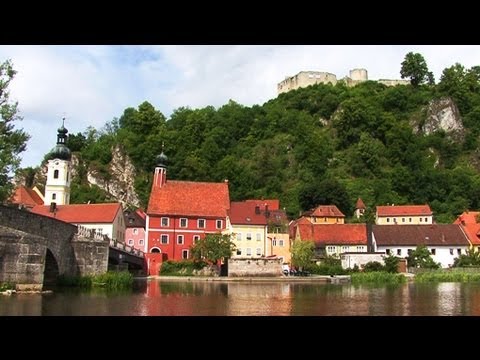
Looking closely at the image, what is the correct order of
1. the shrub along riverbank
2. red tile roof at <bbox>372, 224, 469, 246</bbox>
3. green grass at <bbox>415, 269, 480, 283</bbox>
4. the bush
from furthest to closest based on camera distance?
red tile roof at <bbox>372, 224, 469, 246</bbox>, the bush, green grass at <bbox>415, 269, 480, 283</bbox>, the shrub along riverbank

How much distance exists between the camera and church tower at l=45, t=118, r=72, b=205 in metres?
68.7

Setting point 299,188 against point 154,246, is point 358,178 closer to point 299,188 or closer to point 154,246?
point 299,188

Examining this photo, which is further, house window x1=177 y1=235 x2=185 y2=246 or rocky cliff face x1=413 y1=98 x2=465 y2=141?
rocky cliff face x1=413 y1=98 x2=465 y2=141

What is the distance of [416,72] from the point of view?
4808 inches

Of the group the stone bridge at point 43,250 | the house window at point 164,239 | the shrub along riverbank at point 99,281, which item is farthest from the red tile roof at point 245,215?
the shrub along riverbank at point 99,281

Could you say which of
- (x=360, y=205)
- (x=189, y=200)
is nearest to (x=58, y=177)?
(x=189, y=200)

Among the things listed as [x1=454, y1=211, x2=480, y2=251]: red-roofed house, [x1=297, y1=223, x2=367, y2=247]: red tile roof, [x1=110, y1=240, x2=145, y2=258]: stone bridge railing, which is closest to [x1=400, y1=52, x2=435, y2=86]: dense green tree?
[x1=454, y1=211, x2=480, y2=251]: red-roofed house

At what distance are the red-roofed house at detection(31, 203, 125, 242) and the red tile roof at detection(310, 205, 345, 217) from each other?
24.2 meters

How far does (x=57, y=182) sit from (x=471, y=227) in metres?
48.2

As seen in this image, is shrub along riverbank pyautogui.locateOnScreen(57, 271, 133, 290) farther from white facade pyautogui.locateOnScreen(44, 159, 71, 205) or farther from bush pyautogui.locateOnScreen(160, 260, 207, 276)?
white facade pyautogui.locateOnScreen(44, 159, 71, 205)

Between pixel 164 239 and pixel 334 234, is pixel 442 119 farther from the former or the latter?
pixel 164 239

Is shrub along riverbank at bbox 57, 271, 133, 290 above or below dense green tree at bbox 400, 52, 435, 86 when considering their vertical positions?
below
